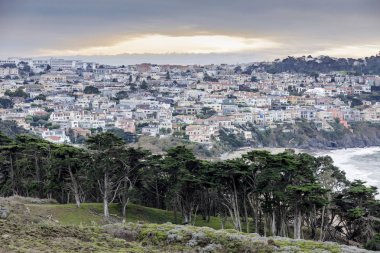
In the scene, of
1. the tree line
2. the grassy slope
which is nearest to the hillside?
the grassy slope

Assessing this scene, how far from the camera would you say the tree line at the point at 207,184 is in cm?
2703

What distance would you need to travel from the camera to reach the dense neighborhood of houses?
10594 centimetres

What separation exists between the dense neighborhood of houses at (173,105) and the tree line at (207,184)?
55740 mm

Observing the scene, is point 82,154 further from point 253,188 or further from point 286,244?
point 286,244

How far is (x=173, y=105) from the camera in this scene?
138500mm

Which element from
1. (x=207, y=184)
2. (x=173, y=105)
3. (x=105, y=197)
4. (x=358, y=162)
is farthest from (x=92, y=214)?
(x=173, y=105)

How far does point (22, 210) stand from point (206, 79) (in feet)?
570

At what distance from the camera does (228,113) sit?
12712 cm

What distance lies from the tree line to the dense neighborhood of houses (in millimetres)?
55740

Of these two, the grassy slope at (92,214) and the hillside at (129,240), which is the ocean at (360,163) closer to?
the grassy slope at (92,214)

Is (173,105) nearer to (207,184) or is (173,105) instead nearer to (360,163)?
(360,163)

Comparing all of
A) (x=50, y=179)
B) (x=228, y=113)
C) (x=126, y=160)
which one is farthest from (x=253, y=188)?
(x=228, y=113)

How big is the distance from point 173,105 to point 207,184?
110 meters

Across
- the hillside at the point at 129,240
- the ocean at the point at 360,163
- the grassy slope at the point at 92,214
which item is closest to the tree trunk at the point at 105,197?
the grassy slope at the point at 92,214
